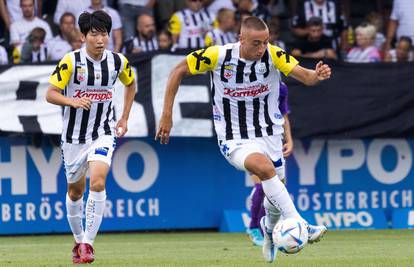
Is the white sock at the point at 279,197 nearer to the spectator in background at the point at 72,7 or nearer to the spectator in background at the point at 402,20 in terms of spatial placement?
the spectator in background at the point at 72,7

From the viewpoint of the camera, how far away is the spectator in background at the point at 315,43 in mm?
15883

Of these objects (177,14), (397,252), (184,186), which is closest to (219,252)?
(397,252)

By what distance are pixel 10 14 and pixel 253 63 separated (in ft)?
23.6

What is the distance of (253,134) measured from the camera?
9.57 metres

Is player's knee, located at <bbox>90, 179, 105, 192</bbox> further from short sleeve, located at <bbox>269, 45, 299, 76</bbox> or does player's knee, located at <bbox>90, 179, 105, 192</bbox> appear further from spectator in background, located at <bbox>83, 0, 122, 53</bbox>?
spectator in background, located at <bbox>83, 0, 122, 53</bbox>

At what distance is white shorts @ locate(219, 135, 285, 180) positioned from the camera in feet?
30.5

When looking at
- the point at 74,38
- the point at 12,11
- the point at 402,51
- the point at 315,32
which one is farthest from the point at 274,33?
the point at 12,11

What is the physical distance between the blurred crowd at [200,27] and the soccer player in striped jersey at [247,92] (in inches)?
202

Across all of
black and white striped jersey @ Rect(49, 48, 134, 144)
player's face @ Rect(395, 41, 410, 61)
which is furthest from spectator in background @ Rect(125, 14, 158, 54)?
black and white striped jersey @ Rect(49, 48, 134, 144)

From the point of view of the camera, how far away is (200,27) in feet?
52.7

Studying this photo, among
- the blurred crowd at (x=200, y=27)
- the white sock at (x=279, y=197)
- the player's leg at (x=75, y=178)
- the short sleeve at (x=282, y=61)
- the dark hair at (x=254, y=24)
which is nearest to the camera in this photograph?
the white sock at (x=279, y=197)

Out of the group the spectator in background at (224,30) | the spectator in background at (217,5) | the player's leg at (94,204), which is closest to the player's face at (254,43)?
the player's leg at (94,204)

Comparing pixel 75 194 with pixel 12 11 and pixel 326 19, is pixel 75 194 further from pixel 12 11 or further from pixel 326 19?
pixel 326 19

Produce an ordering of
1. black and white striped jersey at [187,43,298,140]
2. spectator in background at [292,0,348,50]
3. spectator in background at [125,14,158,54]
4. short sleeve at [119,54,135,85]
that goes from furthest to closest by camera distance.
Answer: spectator in background at [292,0,348,50], spectator in background at [125,14,158,54], short sleeve at [119,54,135,85], black and white striped jersey at [187,43,298,140]
